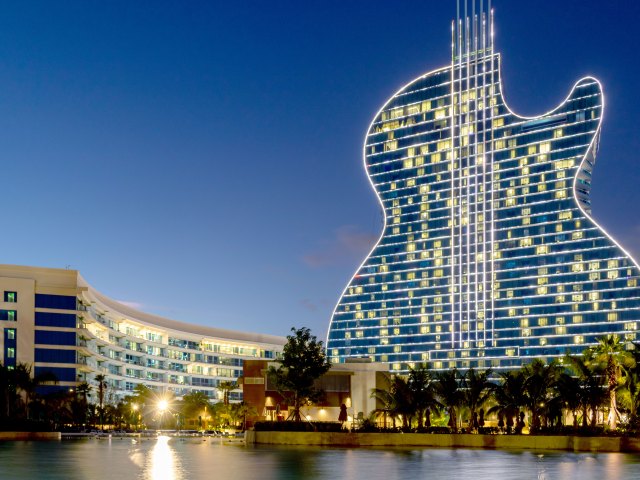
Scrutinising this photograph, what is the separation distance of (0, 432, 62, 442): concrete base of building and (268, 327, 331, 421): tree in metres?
29.9

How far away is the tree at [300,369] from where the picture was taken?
266 ft

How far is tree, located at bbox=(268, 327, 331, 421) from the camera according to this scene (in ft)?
266

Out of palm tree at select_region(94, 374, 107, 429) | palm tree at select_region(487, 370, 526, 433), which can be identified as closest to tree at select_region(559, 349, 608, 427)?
palm tree at select_region(487, 370, 526, 433)

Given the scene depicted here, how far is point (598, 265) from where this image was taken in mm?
198625

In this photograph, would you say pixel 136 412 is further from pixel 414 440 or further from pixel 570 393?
pixel 570 393

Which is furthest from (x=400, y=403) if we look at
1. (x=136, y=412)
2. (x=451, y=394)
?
(x=136, y=412)

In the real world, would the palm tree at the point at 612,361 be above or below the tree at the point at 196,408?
above

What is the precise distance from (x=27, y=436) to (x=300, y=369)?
1313 inches

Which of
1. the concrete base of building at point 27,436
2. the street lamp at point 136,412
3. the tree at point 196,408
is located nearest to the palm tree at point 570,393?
the concrete base of building at point 27,436

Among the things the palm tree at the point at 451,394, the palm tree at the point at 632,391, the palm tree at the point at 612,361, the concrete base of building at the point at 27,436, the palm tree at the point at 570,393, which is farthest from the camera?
the concrete base of building at the point at 27,436

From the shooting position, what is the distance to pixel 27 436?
95.4 metres

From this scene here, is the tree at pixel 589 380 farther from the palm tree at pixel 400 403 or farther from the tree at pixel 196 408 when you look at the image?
the tree at pixel 196 408

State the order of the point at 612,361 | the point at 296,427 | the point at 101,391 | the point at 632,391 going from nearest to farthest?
the point at 612,361, the point at 632,391, the point at 296,427, the point at 101,391

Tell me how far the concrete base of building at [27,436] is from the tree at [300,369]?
29.9m
